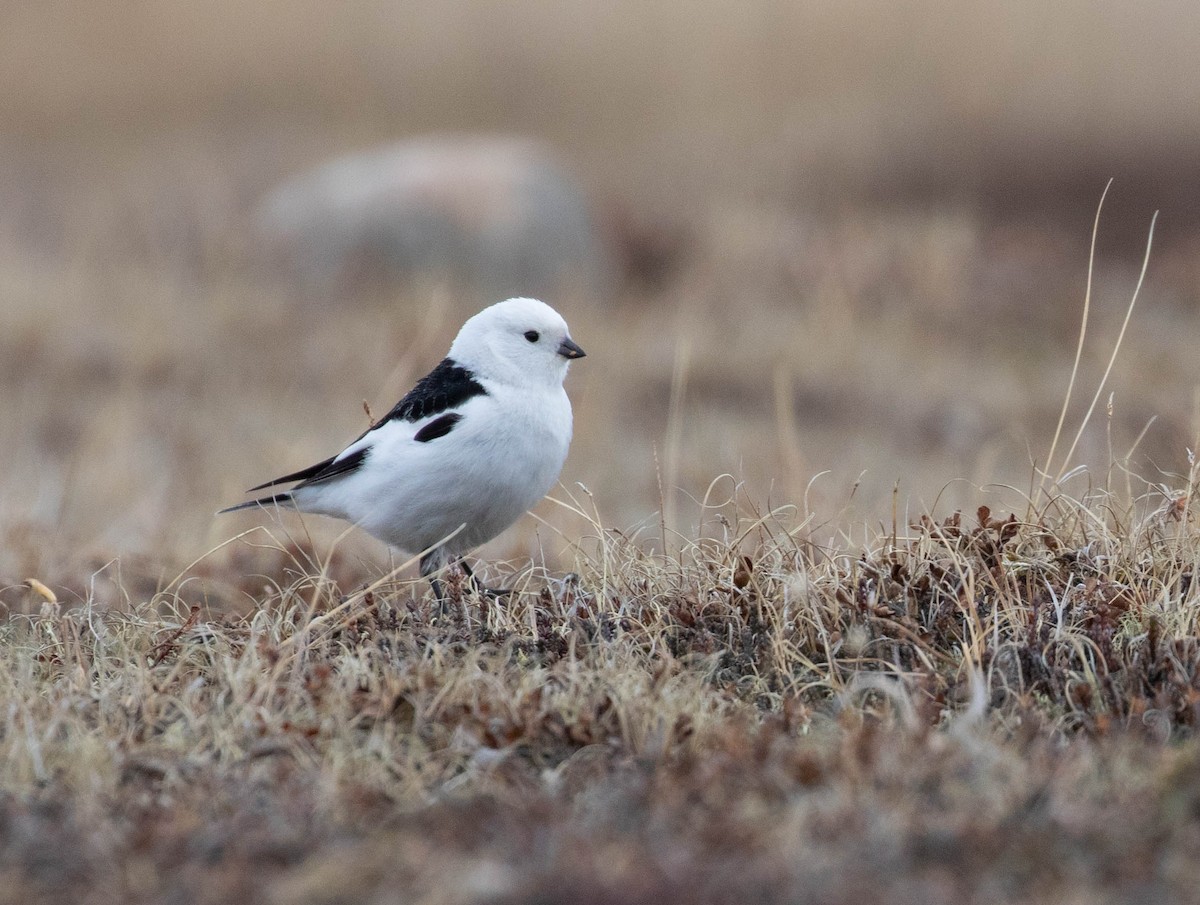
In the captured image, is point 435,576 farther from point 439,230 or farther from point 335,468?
point 439,230

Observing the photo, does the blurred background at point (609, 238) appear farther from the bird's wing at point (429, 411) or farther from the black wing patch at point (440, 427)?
the black wing patch at point (440, 427)

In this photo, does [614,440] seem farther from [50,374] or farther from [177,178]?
[177,178]

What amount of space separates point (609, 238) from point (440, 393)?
9.02 metres

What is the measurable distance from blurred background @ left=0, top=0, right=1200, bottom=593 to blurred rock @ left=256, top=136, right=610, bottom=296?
0.03m

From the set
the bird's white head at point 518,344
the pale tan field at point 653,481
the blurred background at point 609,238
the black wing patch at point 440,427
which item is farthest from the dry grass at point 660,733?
the blurred background at point 609,238

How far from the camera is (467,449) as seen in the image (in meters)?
4.02

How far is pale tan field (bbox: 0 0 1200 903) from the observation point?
2438 millimetres

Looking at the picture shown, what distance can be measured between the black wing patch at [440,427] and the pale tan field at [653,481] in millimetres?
453

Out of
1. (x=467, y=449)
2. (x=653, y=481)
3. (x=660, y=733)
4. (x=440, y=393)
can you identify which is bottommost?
(x=653, y=481)

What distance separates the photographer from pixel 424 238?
12164 mm

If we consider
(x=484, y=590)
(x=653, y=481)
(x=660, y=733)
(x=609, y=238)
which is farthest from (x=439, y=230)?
(x=660, y=733)

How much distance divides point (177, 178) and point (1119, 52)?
33.9ft

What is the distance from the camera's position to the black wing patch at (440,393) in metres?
4.19

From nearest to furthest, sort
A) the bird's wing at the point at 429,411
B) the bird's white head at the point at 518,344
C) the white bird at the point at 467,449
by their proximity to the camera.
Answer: the white bird at the point at 467,449
the bird's wing at the point at 429,411
the bird's white head at the point at 518,344
